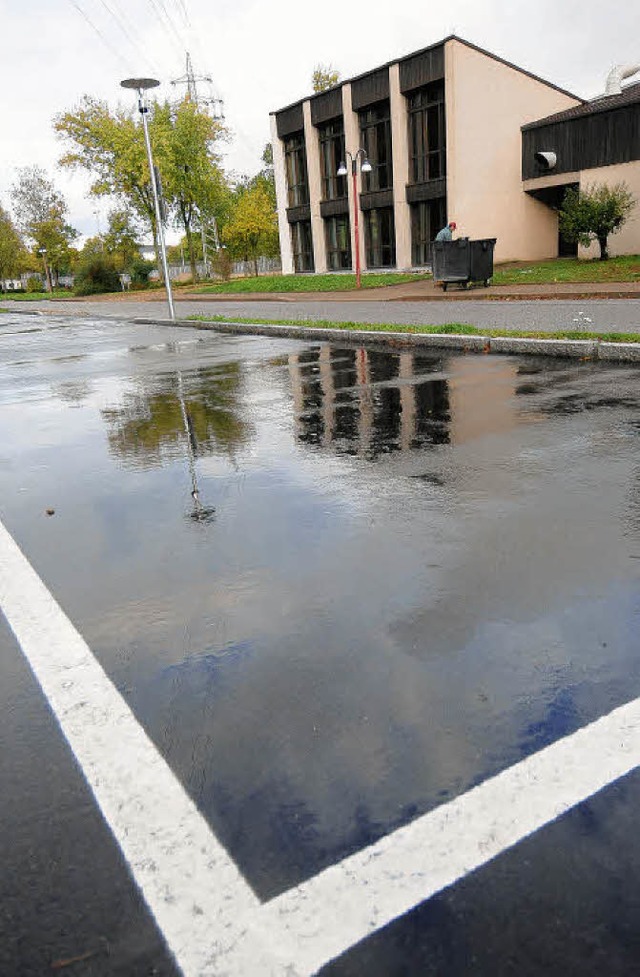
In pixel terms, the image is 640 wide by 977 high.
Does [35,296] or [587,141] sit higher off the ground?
[587,141]

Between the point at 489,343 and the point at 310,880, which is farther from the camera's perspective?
the point at 489,343

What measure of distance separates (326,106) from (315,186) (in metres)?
3.89

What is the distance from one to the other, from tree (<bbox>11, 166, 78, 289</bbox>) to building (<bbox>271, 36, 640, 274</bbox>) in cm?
4396

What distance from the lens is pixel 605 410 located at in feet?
21.3

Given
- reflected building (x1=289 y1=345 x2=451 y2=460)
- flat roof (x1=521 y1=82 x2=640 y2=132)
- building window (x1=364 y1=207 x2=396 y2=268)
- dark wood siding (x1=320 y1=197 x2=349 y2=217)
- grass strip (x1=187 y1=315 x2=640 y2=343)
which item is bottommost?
reflected building (x1=289 y1=345 x2=451 y2=460)

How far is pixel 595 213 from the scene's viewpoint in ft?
81.9

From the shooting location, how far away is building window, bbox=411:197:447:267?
111 ft

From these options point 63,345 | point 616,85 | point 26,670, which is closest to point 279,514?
point 26,670

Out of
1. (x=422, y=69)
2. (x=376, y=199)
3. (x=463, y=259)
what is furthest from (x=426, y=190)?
(x=463, y=259)

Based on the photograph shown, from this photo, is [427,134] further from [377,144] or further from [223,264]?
[223,264]

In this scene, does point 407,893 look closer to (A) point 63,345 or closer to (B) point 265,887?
(B) point 265,887

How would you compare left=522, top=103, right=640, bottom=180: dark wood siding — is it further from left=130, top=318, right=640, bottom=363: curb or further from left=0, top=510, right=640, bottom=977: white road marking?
left=0, top=510, right=640, bottom=977: white road marking

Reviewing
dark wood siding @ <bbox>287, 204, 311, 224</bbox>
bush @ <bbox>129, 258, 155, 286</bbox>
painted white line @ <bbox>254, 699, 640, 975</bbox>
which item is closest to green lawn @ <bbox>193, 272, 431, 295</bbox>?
dark wood siding @ <bbox>287, 204, 311, 224</bbox>

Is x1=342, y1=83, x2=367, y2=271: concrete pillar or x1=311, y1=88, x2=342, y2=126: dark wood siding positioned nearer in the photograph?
x1=342, y1=83, x2=367, y2=271: concrete pillar
